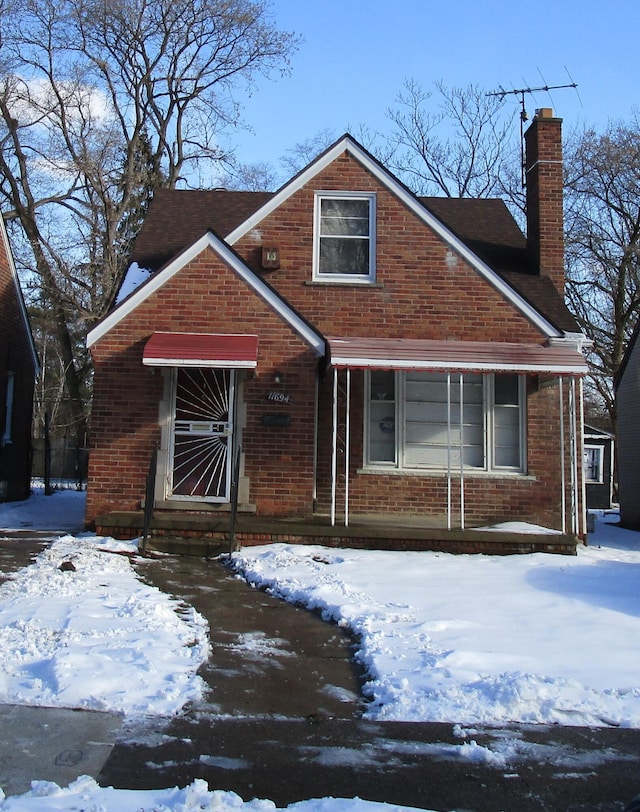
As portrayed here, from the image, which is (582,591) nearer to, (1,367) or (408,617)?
(408,617)

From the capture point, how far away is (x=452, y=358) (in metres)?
10.6

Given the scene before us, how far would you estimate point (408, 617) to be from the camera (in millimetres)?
6570

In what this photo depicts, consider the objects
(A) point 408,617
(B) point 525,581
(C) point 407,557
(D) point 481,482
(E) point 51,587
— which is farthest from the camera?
(D) point 481,482

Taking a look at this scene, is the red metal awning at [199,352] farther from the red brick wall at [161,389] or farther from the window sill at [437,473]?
the window sill at [437,473]

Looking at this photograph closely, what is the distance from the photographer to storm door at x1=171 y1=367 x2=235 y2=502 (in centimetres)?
1118

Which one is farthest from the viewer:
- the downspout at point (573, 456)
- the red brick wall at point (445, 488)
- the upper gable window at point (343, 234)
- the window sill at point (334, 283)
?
the upper gable window at point (343, 234)

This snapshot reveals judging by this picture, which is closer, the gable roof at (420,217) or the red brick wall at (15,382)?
the gable roof at (420,217)

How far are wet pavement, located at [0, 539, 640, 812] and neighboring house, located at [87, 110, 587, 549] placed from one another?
5526 millimetres

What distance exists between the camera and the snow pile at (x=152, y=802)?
323 cm

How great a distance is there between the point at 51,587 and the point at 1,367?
37.8ft

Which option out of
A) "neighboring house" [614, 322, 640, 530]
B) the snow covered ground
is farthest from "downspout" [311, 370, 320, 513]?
"neighboring house" [614, 322, 640, 530]

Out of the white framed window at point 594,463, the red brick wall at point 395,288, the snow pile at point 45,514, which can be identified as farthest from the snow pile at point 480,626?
the white framed window at point 594,463

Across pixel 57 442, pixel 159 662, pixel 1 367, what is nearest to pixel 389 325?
pixel 159 662

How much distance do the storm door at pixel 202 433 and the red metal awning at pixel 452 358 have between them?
1824 millimetres
